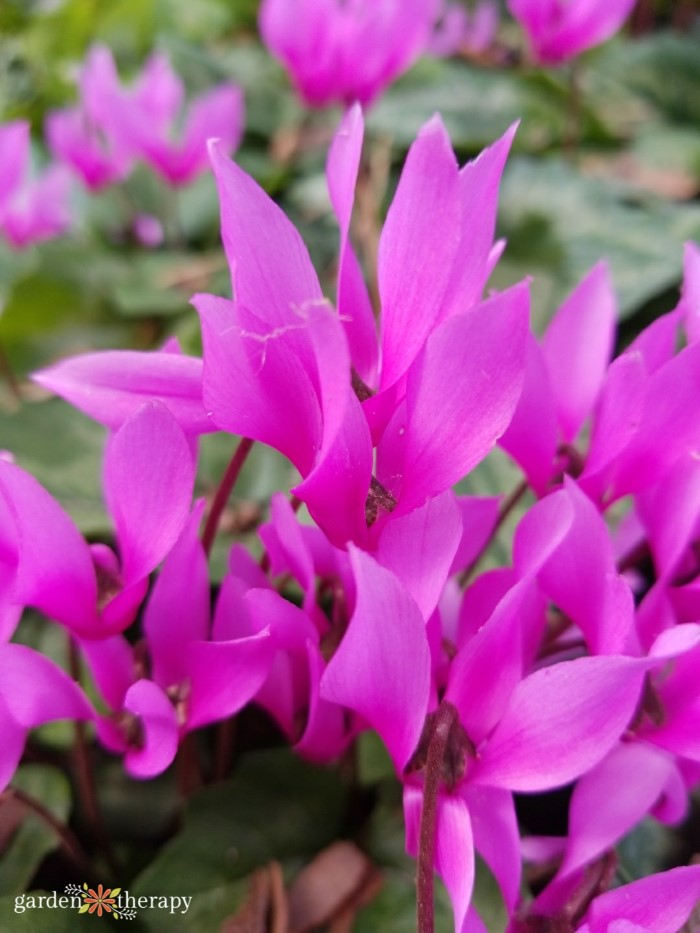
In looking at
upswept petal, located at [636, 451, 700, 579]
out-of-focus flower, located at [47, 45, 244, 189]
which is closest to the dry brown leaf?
upswept petal, located at [636, 451, 700, 579]

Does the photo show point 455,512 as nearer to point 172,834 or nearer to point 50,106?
point 172,834

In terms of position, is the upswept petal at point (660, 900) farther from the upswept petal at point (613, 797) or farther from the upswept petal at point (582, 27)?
the upswept petal at point (582, 27)

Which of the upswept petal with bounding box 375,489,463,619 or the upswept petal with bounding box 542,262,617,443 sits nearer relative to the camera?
the upswept petal with bounding box 375,489,463,619

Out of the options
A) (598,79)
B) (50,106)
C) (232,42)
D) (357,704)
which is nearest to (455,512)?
(357,704)

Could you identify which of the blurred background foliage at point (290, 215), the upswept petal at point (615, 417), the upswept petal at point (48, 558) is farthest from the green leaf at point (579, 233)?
the upswept petal at point (48, 558)

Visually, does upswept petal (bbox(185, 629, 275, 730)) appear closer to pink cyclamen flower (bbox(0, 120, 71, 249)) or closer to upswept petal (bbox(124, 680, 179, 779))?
upswept petal (bbox(124, 680, 179, 779))

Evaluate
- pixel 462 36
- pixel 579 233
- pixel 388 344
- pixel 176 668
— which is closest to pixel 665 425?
pixel 388 344

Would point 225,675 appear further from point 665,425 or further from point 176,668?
point 665,425
